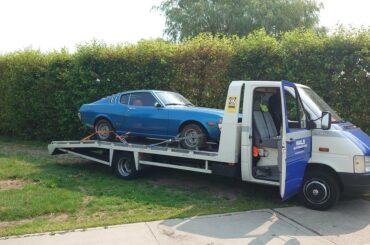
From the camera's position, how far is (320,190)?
23.5ft

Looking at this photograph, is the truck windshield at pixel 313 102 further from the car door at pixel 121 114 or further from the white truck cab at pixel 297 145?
the car door at pixel 121 114

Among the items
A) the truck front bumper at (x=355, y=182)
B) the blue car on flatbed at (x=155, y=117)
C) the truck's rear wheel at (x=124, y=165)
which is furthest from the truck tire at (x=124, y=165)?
the truck front bumper at (x=355, y=182)

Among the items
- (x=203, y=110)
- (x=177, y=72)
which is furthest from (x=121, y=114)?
(x=177, y=72)

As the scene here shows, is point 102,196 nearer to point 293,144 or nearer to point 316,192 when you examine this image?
point 293,144

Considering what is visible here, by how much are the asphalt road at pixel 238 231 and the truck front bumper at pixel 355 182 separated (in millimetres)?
451

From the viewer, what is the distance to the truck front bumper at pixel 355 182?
6.83m

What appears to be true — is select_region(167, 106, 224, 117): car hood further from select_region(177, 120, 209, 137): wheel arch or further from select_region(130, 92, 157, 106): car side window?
select_region(130, 92, 157, 106): car side window

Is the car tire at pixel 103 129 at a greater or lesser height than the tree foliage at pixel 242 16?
lesser

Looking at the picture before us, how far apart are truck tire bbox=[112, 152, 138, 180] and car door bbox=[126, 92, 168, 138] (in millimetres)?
594

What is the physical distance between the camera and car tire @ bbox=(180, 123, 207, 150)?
848 cm

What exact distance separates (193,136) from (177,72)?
4.89m

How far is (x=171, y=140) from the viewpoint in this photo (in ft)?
29.1

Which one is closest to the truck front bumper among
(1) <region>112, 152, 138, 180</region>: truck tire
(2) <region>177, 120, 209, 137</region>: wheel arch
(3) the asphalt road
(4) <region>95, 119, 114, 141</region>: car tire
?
(3) the asphalt road

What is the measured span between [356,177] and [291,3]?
2090 cm
